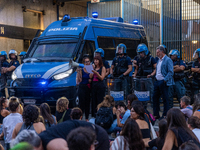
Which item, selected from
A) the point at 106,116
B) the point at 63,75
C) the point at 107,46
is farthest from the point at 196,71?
the point at 63,75

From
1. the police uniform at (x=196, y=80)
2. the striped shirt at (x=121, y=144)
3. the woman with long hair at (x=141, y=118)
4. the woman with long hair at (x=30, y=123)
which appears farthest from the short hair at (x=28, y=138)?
the police uniform at (x=196, y=80)

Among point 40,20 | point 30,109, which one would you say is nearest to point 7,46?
point 40,20

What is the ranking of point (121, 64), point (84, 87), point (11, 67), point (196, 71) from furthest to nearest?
point (11, 67), point (121, 64), point (196, 71), point (84, 87)

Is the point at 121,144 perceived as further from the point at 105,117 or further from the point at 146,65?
the point at 146,65

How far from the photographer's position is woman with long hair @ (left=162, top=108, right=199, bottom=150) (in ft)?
13.2

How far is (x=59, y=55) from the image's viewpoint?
9875mm

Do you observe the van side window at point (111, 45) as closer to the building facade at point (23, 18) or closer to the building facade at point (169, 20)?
the building facade at point (169, 20)

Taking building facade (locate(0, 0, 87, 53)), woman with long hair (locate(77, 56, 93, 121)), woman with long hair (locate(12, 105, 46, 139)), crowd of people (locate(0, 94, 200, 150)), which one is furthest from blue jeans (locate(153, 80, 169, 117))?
building facade (locate(0, 0, 87, 53))

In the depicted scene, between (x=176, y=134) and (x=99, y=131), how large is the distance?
1137 mm

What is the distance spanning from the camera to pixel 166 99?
27.4ft

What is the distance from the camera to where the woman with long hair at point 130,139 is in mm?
3973

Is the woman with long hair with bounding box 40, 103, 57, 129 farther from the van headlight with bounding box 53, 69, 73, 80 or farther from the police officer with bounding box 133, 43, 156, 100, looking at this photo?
the police officer with bounding box 133, 43, 156, 100

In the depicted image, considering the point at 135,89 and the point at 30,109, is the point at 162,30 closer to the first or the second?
the point at 135,89

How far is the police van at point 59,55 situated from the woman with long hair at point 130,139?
5.02 m
